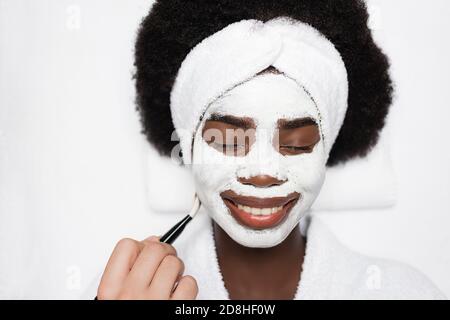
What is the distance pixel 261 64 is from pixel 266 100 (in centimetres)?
6

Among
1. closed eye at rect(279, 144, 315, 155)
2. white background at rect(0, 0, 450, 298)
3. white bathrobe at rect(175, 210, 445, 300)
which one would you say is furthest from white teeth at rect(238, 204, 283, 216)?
white background at rect(0, 0, 450, 298)

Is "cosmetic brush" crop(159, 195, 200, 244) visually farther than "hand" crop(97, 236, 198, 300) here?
Yes

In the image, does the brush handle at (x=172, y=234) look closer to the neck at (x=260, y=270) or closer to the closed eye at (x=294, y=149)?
the neck at (x=260, y=270)

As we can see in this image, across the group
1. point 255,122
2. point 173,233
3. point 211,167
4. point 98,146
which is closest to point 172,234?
point 173,233

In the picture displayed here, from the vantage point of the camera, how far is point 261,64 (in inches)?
38.7

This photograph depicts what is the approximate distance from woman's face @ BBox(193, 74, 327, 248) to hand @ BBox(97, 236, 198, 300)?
0.15 m

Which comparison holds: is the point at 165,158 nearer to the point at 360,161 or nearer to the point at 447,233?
the point at 360,161

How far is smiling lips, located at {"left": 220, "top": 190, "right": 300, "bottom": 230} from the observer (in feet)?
3.34

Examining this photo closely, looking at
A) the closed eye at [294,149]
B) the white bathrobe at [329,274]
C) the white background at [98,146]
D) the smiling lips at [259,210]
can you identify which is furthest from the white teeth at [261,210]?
the white background at [98,146]

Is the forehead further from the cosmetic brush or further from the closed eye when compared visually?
the cosmetic brush

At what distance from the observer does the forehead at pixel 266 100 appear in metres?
0.99

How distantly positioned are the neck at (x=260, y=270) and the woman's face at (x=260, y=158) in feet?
0.35

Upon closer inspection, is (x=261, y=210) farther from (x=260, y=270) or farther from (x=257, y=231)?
(x=260, y=270)
